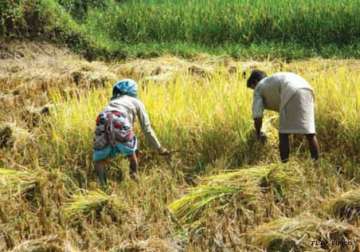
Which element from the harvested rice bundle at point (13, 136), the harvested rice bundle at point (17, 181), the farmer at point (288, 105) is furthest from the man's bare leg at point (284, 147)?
the harvested rice bundle at point (13, 136)

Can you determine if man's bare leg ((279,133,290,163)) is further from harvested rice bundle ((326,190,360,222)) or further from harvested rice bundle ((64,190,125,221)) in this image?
harvested rice bundle ((64,190,125,221))

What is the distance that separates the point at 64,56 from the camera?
10.3 meters

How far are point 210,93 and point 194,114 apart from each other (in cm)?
47

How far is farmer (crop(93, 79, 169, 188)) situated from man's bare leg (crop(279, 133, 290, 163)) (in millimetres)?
840

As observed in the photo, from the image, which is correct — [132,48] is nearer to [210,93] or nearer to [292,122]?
[210,93]

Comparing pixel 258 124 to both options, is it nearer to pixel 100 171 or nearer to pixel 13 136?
pixel 100 171

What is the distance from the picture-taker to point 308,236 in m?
3.58

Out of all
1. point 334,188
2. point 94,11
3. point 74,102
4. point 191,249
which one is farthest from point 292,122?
point 94,11

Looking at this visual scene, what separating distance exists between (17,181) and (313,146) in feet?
6.90

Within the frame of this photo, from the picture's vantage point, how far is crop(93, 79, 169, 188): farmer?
4738mm

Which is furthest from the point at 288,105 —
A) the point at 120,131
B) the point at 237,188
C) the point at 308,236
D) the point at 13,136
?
the point at 13,136

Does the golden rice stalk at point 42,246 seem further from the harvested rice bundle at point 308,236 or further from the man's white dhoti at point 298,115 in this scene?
the man's white dhoti at point 298,115

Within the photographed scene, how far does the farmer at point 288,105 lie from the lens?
15.7 feet

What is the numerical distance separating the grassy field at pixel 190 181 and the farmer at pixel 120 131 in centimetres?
14
